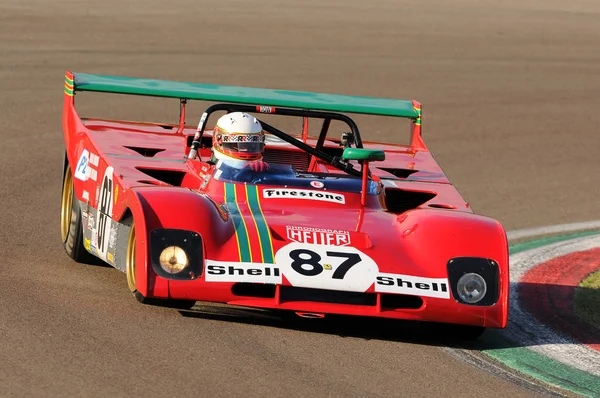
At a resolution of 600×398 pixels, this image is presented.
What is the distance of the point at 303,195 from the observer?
26.9 ft

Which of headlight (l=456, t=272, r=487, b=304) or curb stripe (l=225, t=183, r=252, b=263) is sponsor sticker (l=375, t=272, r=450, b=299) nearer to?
headlight (l=456, t=272, r=487, b=304)

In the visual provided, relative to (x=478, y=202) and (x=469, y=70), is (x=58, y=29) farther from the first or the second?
(x=478, y=202)

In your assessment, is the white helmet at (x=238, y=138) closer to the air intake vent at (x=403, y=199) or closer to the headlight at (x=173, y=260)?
the air intake vent at (x=403, y=199)

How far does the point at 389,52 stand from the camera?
75.8ft

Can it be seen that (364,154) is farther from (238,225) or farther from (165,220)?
(165,220)

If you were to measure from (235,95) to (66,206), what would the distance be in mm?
1530

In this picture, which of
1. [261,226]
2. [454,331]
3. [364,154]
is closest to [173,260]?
[261,226]

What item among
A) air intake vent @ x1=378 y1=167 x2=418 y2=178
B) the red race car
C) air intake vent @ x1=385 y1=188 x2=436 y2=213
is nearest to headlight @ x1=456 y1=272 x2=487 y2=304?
the red race car

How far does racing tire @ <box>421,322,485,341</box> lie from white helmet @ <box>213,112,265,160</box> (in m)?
1.77

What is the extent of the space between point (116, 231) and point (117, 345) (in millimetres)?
1412

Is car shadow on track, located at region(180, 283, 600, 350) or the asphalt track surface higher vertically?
the asphalt track surface

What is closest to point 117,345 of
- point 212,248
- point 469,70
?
point 212,248

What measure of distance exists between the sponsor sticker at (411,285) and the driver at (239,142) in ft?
5.56

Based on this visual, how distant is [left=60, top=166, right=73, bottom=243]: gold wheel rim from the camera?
9.57 metres
